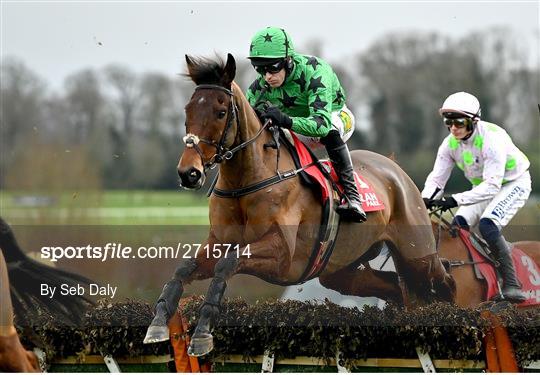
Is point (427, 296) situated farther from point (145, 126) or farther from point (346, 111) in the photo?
point (145, 126)

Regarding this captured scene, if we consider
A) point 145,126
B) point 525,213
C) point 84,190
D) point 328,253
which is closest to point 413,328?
point 328,253

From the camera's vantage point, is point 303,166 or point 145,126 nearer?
point 303,166

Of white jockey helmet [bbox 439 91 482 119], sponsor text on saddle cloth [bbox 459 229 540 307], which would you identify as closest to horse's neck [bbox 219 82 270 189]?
white jockey helmet [bbox 439 91 482 119]

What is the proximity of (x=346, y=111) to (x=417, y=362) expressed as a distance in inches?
57.5

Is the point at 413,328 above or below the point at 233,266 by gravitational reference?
below

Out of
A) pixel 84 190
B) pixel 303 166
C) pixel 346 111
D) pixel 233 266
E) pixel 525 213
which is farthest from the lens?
pixel 84 190

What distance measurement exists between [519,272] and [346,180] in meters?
1.54

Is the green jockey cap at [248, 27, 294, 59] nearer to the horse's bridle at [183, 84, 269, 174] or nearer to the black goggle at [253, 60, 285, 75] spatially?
the black goggle at [253, 60, 285, 75]

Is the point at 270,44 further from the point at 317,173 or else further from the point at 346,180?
the point at 346,180

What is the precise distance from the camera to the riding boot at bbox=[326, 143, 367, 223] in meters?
4.88

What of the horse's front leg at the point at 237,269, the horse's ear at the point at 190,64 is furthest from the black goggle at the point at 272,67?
the horse's front leg at the point at 237,269

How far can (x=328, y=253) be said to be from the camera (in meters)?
4.92

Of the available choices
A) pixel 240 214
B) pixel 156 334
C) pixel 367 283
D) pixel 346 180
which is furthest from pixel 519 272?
pixel 156 334

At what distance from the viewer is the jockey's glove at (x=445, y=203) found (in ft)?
18.1
